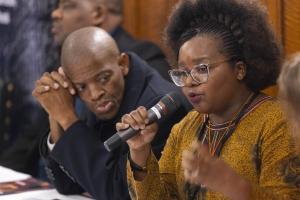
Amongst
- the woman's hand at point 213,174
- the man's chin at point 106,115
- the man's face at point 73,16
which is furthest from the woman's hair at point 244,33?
the man's face at point 73,16

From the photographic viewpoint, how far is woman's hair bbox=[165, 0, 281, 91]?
1.60 m

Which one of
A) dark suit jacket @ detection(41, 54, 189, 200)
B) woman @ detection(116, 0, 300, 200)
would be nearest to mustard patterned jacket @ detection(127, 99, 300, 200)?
woman @ detection(116, 0, 300, 200)

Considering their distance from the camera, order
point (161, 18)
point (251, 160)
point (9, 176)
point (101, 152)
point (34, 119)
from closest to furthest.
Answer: point (251, 160), point (101, 152), point (9, 176), point (161, 18), point (34, 119)

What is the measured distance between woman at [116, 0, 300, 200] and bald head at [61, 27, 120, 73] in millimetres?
Answer: 417

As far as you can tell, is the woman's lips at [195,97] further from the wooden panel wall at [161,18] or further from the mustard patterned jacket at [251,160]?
the wooden panel wall at [161,18]

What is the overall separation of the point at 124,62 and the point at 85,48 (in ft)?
0.57

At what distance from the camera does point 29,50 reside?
3137 millimetres

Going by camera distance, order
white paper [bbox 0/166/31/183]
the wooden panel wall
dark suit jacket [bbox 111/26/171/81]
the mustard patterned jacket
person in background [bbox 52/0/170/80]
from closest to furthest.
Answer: the mustard patterned jacket, the wooden panel wall, white paper [bbox 0/166/31/183], dark suit jacket [bbox 111/26/171/81], person in background [bbox 52/0/170/80]

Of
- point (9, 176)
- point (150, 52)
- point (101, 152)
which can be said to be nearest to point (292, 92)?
point (101, 152)

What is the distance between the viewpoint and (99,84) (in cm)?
208

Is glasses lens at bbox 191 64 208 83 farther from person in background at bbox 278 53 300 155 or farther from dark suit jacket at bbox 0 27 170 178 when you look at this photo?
dark suit jacket at bbox 0 27 170 178

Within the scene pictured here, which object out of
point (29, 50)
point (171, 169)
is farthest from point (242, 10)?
point (29, 50)

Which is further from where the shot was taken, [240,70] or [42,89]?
[42,89]

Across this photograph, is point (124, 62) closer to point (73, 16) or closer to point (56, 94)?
point (56, 94)
